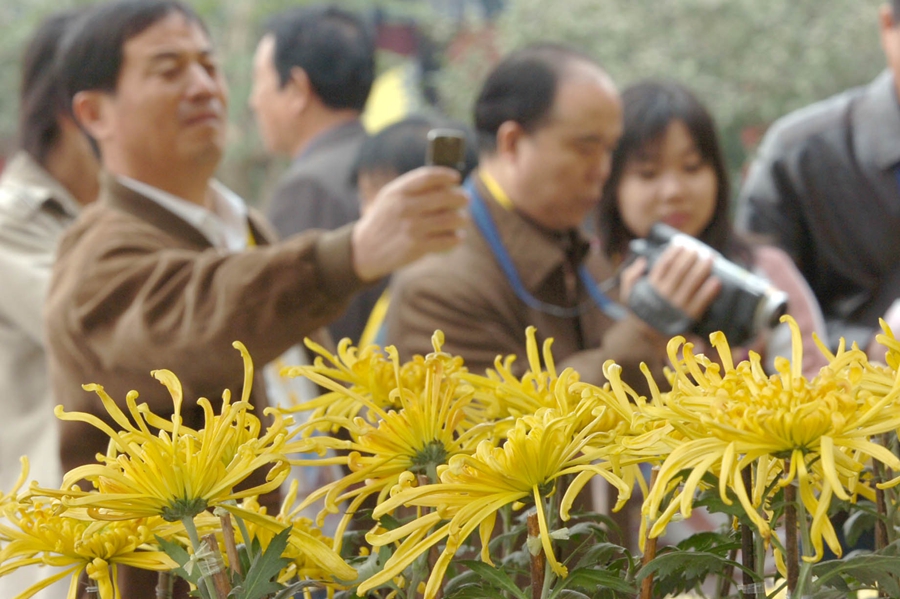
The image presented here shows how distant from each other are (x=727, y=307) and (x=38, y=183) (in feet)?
3.63

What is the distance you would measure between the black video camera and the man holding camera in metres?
0.01

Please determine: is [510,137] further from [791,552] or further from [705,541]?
[791,552]

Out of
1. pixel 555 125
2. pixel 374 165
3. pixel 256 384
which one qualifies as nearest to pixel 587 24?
pixel 374 165

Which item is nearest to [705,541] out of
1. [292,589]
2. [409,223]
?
[292,589]

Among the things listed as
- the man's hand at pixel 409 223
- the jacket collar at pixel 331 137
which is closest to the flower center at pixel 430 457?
the man's hand at pixel 409 223

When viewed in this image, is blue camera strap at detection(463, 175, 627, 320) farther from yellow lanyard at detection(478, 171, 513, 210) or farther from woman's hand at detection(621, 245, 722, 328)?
woman's hand at detection(621, 245, 722, 328)

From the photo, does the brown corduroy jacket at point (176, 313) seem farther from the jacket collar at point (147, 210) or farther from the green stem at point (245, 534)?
the green stem at point (245, 534)

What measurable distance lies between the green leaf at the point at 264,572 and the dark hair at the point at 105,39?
105cm

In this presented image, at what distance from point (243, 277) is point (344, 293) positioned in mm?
117

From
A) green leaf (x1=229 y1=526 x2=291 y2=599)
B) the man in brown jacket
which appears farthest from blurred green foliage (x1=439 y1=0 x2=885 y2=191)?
green leaf (x1=229 y1=526 x2=291 y2=599)

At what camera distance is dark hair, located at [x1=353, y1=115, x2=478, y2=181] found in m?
2.36

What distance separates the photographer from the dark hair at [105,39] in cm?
154

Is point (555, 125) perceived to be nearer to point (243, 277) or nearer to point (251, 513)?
point (243, 277)

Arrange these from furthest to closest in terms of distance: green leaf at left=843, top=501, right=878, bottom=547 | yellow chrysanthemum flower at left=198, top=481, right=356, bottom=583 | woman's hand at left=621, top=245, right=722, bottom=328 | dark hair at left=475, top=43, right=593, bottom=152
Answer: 1. dark hair at left=475, top=43, right=593, bottom=152
2. woman's hand at left=621, top=245, right=722, bottom=328
3. green leaf at left=843, top=501, right=878, bottom=547
4. yellow chrysanthemum flower at left=198, top=481, right=356, bottom=583
